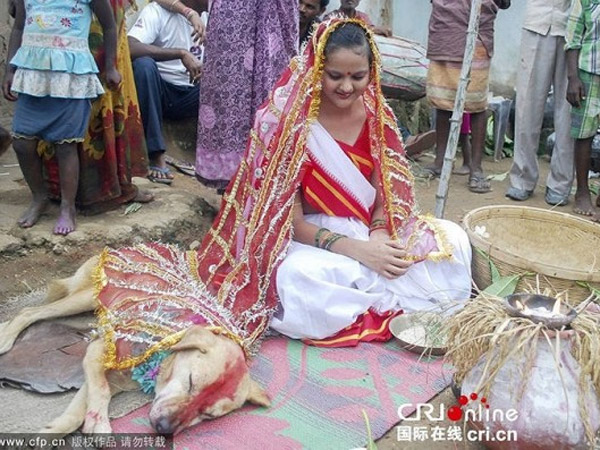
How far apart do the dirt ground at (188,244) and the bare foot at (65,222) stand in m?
0.10

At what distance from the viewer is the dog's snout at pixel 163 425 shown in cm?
230

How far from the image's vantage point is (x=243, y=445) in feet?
7.93

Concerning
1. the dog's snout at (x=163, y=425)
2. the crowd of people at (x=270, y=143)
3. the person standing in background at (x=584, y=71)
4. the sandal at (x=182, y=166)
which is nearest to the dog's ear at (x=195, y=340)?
the dog's snout at (x=163, y=425)

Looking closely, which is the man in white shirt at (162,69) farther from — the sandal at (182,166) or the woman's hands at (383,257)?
the woman's hands at (383,257)

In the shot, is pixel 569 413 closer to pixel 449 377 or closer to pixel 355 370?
pixel 449 377

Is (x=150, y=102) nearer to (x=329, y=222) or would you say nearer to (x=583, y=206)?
(x=329, y=222)

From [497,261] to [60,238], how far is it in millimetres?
2267

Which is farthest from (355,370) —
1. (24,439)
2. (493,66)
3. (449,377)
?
(493,66)

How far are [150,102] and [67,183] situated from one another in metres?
1.27

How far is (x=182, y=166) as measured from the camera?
5.46 m

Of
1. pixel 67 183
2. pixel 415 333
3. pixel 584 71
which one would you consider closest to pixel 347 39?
pixel 415 333

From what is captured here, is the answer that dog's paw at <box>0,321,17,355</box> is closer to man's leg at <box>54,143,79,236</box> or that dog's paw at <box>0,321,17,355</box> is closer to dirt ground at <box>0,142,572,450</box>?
dirt ground at <box>0,142,572,450</box>

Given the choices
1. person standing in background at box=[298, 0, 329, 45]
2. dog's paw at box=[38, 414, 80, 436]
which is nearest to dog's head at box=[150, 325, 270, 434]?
dog's paw at box=[38, 414, 80, 436]

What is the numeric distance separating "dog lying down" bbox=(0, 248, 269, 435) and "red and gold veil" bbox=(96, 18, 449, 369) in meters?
0.12
